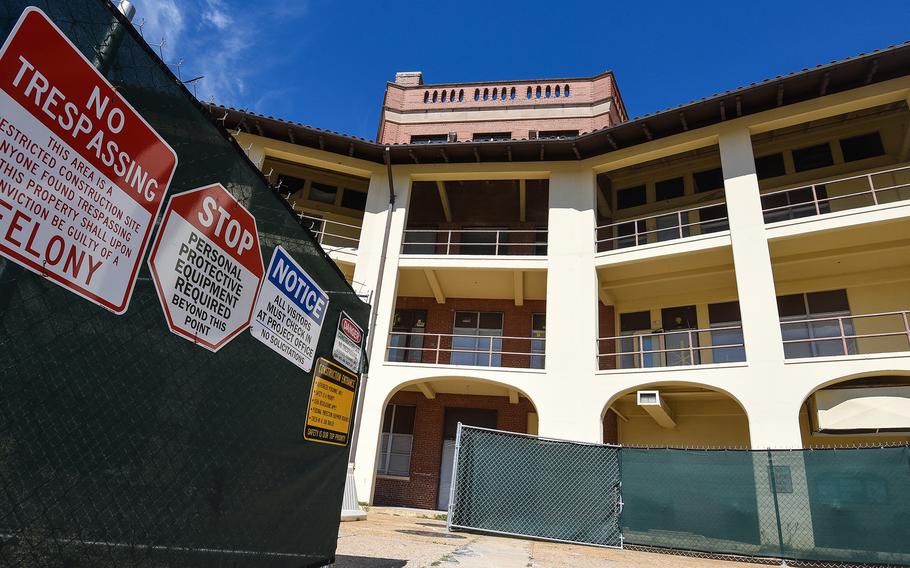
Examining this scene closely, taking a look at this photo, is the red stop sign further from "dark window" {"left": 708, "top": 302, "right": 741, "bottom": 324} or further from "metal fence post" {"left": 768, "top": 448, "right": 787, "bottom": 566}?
"dark window" {"left": 708, "top": 302, "right": 741, "bottom": 324}

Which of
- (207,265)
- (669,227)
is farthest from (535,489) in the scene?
(669,227)

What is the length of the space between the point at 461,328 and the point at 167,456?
1625cm

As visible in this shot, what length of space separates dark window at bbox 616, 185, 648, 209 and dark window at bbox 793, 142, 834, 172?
14.7ft

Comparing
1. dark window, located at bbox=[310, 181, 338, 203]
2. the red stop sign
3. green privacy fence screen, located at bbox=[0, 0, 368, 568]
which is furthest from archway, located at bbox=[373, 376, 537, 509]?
the red stop sign

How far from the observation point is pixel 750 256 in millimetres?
→ 13148

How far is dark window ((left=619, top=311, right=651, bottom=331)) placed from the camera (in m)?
17.3

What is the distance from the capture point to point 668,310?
669 inches

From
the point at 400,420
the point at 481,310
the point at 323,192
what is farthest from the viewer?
the point at 323,192

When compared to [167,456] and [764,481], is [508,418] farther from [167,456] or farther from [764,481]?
[167,456]

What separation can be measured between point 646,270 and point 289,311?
1416 centimetres

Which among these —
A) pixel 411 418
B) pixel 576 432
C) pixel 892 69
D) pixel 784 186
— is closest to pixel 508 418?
pixel 411 418

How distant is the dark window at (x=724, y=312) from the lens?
15.8m

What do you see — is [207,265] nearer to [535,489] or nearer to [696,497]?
[535,489]

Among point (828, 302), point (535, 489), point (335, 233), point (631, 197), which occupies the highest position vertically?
point (631, 197)
